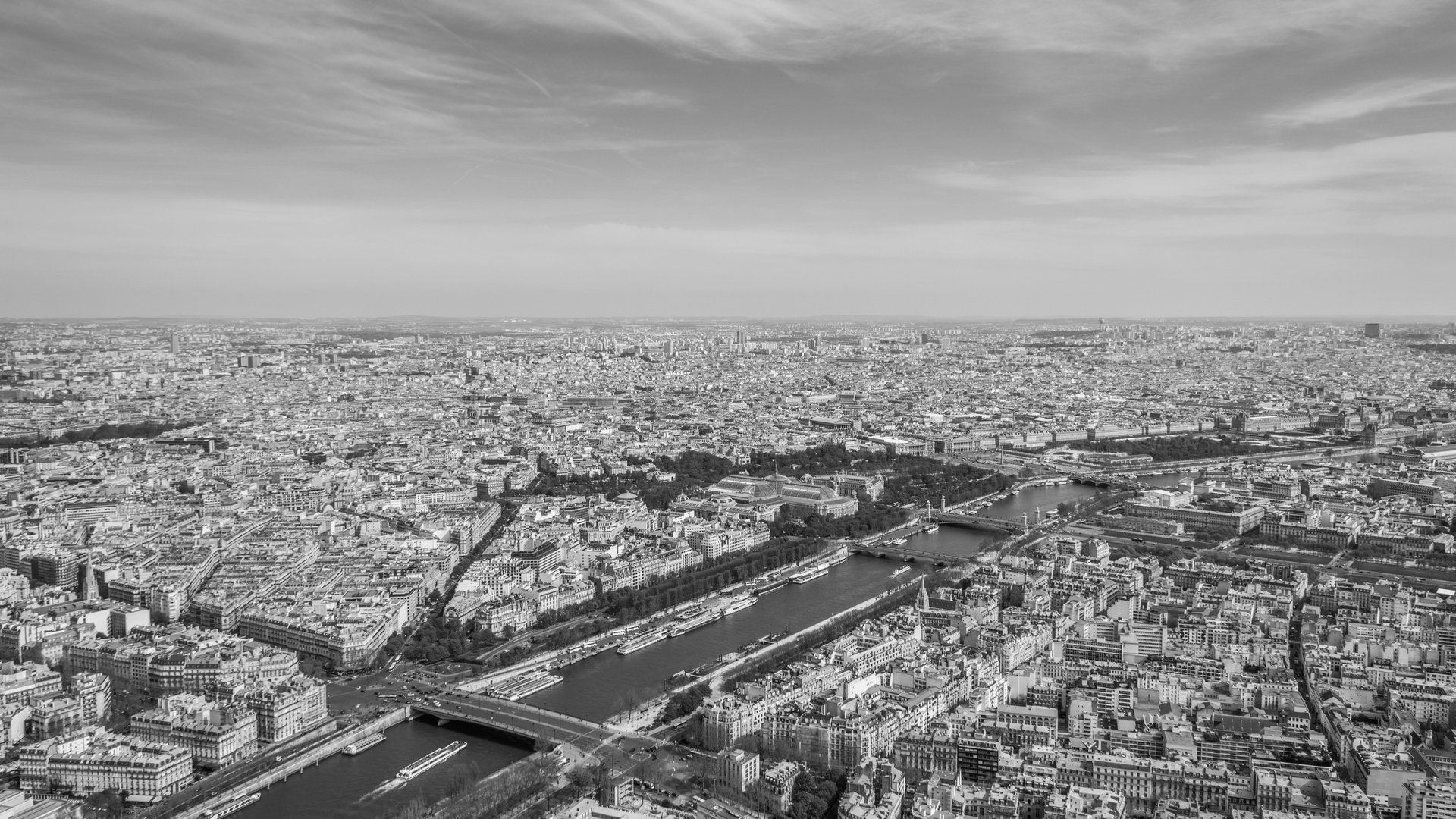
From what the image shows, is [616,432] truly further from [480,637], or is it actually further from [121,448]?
[480,637]

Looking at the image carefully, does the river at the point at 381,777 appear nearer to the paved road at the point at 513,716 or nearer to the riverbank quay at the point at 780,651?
the paved road at the point at 513,716

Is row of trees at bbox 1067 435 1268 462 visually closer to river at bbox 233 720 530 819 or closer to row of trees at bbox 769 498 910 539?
row of trees at bbox 769 498 910 539

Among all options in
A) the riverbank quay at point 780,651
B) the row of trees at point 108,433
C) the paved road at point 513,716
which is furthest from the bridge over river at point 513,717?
the row of trees at point 108,433

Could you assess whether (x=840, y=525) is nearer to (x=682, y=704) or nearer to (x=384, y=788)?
(x=682, y=704)

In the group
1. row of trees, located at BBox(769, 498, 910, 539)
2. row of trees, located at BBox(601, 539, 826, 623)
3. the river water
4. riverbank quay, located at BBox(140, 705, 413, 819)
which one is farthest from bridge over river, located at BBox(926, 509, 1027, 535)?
riverbank quay, located at BBox(140, 705, 413, 819)

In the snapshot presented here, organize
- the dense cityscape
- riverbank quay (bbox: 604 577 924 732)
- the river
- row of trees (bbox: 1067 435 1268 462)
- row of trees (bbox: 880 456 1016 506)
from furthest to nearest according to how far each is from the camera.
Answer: row of trees (bbox: 1067 435 1268 462)
row of trees (bbox: 880 456 1016 506)
riverbank quay (bbox: 604 577 924 732)
the dense cityscape
the river

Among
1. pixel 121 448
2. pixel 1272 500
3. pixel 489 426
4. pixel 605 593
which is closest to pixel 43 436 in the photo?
pixel 121 448
